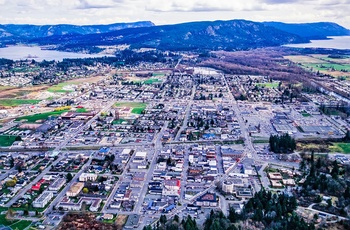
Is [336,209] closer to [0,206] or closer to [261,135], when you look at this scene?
[261,135]

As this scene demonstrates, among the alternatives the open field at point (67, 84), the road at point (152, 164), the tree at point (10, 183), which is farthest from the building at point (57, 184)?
the open field at point (67, 84)

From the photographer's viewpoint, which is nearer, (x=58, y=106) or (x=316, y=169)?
(x=316, y=169)

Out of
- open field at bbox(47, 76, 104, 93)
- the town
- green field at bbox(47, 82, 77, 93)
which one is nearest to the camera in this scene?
the town

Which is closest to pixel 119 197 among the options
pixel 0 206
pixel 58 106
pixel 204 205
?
pixel 204 205

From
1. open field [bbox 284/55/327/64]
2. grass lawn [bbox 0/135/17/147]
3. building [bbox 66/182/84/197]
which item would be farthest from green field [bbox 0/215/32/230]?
open field [bbox 284/55/327/64]

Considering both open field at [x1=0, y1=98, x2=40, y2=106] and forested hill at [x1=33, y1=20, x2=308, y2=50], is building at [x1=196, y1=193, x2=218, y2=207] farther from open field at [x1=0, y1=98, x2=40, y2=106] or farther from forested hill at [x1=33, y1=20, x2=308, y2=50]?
forested hill at [x1=33, y1=20, x2=308, y2=50]

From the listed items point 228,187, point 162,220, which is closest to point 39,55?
point 228,187

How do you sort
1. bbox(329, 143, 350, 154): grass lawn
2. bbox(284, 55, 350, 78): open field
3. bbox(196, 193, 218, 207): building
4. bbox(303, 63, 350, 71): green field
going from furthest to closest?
1. bbox(303, 63, 350, 71): green field
2. bbox(284, 55, 350, 78): open field
3. bbox(329, 143, 350, 154): grass lawn
4. bbox(196, 193, 218, 207): building
